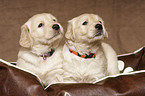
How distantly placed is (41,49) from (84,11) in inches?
71.2

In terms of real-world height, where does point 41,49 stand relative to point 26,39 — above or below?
below

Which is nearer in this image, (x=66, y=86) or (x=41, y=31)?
(x=66, y=86)

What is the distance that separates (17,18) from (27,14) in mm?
193

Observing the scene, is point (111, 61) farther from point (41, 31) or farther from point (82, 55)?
point (41, 31)

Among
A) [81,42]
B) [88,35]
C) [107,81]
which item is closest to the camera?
[107,81]

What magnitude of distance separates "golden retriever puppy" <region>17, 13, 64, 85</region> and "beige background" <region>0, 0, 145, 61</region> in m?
1.41

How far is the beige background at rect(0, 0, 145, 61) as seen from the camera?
367cm

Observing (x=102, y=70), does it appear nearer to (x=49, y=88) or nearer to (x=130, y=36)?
(x=49, y=88)

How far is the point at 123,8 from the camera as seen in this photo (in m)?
3.97

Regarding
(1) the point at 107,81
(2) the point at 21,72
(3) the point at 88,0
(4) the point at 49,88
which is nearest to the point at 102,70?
(1) the point at 107,81

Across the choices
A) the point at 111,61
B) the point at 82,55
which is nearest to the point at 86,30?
the point at 82,55

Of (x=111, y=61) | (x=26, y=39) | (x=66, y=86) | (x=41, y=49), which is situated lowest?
(x=111, y=61)

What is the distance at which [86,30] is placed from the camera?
6.98ft

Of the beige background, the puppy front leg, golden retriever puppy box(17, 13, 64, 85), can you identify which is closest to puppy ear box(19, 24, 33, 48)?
golden retriever puppy box(17, 13, 64, 85)
